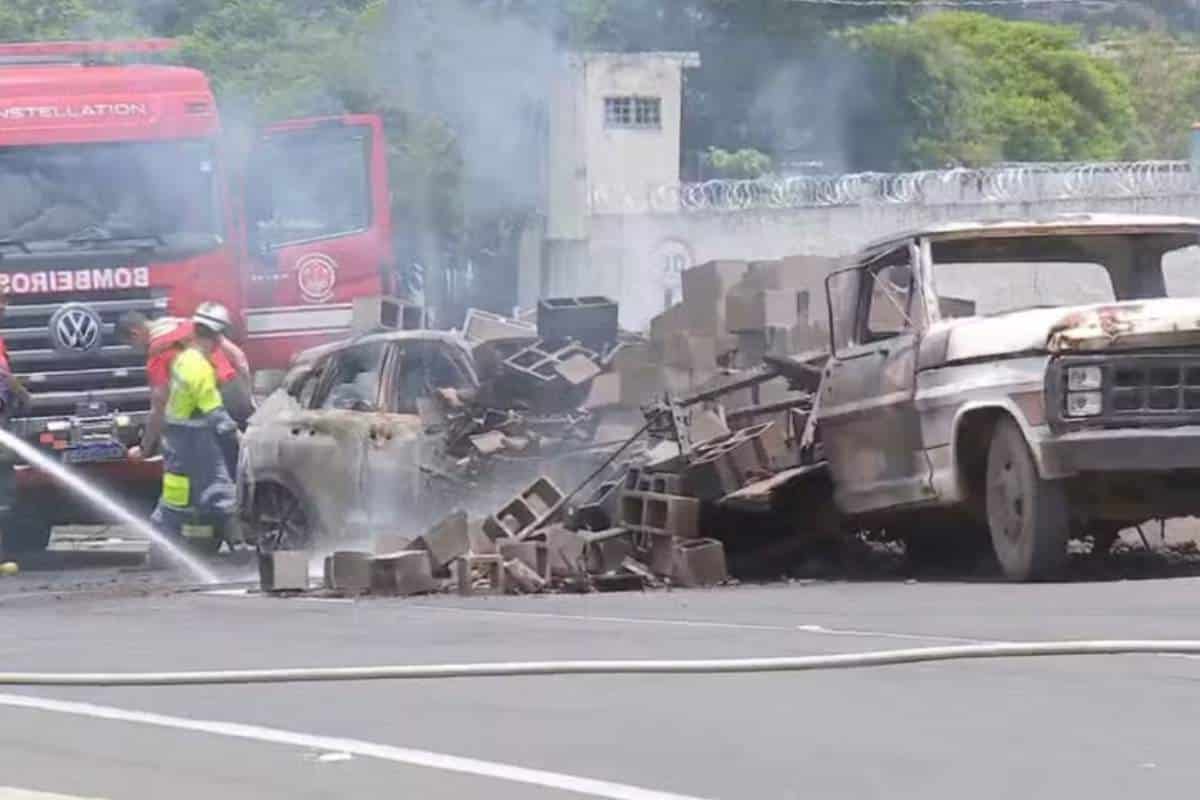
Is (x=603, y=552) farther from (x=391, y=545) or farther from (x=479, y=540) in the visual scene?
(x=391, y=545)

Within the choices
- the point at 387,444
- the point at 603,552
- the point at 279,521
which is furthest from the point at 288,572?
the point at 279,521

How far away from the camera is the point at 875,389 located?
12609mm

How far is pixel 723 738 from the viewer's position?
726cm

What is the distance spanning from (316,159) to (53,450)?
9.79 ft

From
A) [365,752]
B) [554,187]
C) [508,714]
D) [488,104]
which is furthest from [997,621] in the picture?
[554,187]

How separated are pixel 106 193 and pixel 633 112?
26.1 m

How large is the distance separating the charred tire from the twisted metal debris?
1778 cm

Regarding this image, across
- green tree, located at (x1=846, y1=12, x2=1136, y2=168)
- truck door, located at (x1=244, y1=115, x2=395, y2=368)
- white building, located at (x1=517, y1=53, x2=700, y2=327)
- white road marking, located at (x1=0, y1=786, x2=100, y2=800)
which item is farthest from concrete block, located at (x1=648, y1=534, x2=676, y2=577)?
green tree, located at (x1=846, y1=12, x2=1136, y2=168)

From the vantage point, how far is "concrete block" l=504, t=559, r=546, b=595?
13008 mm

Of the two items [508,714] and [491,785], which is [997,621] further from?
[491,785]

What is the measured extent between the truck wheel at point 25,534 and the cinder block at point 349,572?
5.47 meters

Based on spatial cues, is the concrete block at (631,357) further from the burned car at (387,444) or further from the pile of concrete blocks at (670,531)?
the pile of concrete blocks at (670,531)

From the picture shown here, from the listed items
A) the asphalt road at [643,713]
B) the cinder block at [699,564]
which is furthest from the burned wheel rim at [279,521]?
the asphalt road at [643,713]

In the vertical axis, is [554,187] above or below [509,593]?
above
